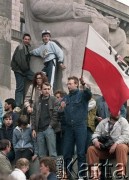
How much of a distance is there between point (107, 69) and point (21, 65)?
16.2 ft

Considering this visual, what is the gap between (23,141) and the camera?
1344 centimetres

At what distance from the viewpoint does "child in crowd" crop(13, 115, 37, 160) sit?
43.8 feet

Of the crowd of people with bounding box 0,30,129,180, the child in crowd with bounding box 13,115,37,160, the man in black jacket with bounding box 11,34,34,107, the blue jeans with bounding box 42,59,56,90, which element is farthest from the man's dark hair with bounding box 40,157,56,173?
the man in black jacket with bounding box 11,34,34,107

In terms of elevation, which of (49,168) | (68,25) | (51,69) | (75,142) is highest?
(68,25)

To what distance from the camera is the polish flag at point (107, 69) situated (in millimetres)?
12570

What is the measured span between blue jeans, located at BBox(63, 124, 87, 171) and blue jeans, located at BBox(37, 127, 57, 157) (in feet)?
0.97

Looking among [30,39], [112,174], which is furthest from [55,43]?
[112,174]

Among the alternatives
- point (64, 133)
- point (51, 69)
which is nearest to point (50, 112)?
point (64, 133)

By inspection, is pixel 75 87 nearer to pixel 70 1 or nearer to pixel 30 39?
pixel 30 39

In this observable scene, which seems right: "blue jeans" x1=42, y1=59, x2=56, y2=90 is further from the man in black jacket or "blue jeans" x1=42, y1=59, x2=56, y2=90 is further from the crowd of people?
the crowd of people

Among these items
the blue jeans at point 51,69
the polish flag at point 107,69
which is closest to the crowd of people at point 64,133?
the polish flag at point 107,69

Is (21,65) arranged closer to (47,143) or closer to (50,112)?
(50,112)

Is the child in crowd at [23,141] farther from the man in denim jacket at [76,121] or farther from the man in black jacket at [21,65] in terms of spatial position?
the man in black jacket at [21,65]

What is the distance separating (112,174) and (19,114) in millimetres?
2847
